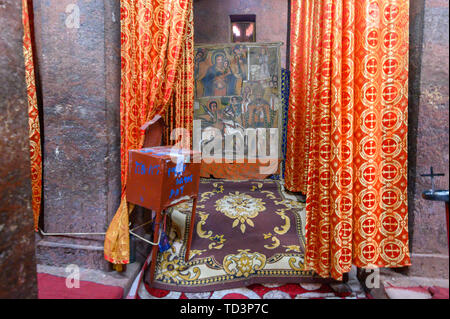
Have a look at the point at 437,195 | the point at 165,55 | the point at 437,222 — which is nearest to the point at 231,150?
the point at 165,55

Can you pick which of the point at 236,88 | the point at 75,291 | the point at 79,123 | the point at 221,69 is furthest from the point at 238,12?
the point at 75,291

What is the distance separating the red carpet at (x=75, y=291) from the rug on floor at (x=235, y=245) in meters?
0.29

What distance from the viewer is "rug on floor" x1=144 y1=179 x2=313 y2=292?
6.12ft

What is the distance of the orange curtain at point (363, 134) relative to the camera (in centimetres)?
148

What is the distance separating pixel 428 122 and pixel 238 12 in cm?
494

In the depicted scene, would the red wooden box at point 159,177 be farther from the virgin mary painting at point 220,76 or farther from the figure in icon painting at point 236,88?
the virgin mary painting at point 220,76

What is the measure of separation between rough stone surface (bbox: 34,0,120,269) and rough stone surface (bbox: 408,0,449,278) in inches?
83.5

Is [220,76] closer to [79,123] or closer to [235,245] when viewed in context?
[79,123]

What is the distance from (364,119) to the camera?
1.51 metres

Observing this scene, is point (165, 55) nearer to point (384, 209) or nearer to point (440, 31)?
point (440, 31)

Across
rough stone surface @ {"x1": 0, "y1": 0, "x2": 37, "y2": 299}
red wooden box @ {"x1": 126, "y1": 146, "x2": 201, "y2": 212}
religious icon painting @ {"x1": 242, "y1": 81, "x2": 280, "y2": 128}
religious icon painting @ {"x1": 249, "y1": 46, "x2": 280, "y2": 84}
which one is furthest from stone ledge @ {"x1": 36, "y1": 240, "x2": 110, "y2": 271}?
religious icon painting @ {"x1": 249, "y1": 46, "x2": 280, "y2": 84}

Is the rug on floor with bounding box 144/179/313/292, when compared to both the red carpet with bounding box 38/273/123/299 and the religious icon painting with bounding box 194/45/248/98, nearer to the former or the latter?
the red carpet with bounding box 38/273/123/299

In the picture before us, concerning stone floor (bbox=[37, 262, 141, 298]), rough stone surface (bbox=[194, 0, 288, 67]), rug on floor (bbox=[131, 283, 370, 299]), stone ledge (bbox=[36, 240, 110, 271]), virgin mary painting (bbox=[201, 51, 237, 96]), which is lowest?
rug on floor (bbox=[131, 283, 370, 299])

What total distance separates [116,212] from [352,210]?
1743 mm
